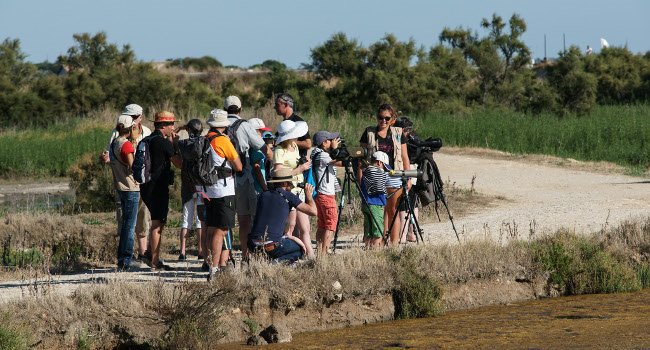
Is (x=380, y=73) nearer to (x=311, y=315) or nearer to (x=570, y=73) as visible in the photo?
(x=570, y=73)

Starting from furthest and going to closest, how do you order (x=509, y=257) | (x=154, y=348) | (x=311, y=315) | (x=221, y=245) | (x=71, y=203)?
1. (x=71, y=203)
2. (x=509, y=257)
3. (x=221, y=245)
4. (x=311, y=315)
5. (x=154, y=348)

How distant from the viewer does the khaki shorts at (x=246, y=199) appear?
13.1 meters

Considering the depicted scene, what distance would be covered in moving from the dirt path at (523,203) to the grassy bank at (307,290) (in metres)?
Answer: 0.72

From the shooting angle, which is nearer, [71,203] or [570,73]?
[71,203]

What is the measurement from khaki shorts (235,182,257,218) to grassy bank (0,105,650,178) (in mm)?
15372

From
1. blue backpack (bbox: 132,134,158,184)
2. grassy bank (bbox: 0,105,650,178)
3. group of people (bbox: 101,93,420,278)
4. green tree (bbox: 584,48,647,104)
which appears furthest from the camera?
green tree (bbox: 584,48,647,104)

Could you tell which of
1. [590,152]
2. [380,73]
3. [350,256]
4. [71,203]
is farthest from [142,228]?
[380,73]

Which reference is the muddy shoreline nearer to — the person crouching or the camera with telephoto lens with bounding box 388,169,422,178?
the person crouching

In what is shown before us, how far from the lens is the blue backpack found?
13312 millimetres

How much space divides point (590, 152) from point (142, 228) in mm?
17364

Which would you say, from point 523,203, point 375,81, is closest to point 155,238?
point 523,203

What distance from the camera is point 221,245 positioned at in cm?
1237

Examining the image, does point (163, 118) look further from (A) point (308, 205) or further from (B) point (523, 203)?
(B) point (523, 203)

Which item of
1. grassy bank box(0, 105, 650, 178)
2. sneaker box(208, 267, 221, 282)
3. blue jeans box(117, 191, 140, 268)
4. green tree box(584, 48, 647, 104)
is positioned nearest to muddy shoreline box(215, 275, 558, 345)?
sneaker box(208, 267, 221, 282)
